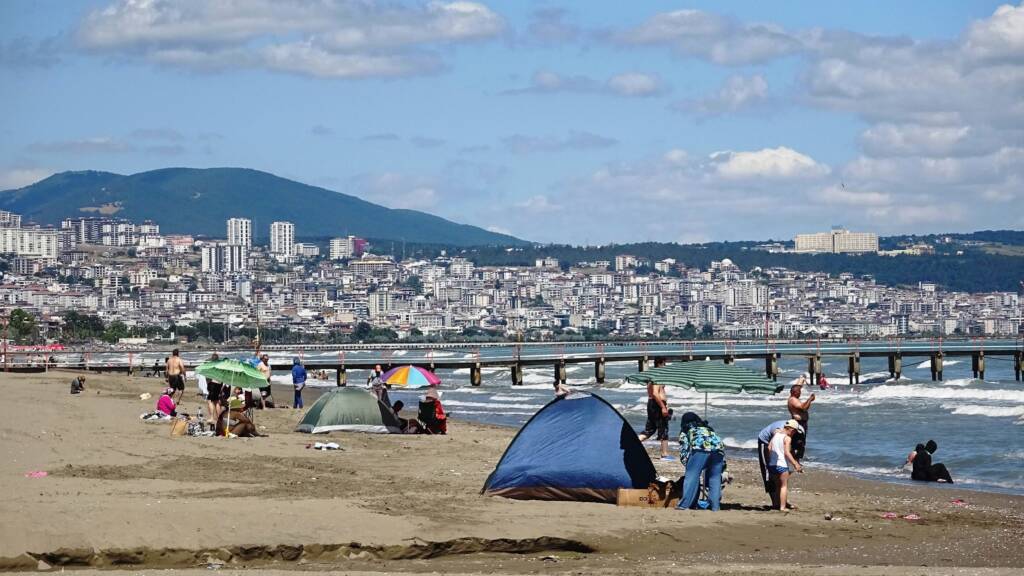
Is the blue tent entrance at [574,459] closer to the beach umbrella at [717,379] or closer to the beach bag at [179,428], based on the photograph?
the beach umbrella at [717,379]

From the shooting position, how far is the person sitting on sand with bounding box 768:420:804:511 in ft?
48.0

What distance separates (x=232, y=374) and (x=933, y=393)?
31.0 metres

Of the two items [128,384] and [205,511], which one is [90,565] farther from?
[128,384]

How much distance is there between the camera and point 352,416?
23516mm

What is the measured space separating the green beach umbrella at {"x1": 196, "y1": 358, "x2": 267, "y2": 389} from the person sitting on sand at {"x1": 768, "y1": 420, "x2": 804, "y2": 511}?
9.70m

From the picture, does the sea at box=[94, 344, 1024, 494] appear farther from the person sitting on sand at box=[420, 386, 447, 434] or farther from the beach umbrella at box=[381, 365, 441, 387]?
the person sitting on sand at box=[420, 386, 447, 434]

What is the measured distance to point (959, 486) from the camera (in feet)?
60.3

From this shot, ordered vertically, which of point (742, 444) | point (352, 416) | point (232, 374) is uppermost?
point (232, 374)

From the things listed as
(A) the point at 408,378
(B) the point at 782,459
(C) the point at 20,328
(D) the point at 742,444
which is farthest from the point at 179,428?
(C) the point at 20,328

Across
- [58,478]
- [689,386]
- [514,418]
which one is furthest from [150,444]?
[514,418]

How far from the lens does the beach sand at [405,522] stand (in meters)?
10.8

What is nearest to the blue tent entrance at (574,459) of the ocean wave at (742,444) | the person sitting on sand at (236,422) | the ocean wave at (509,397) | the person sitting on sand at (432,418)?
the person sitting on sand at (236,422)

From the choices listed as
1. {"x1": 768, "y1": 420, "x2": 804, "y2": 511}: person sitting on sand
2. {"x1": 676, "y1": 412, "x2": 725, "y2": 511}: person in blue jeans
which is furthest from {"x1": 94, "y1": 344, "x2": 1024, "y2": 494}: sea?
{"x1": 676, "y1": 412, "x2": 725, "y2": 511}: person in blue jeans

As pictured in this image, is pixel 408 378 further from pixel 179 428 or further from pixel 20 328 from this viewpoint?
pixel 20 328
